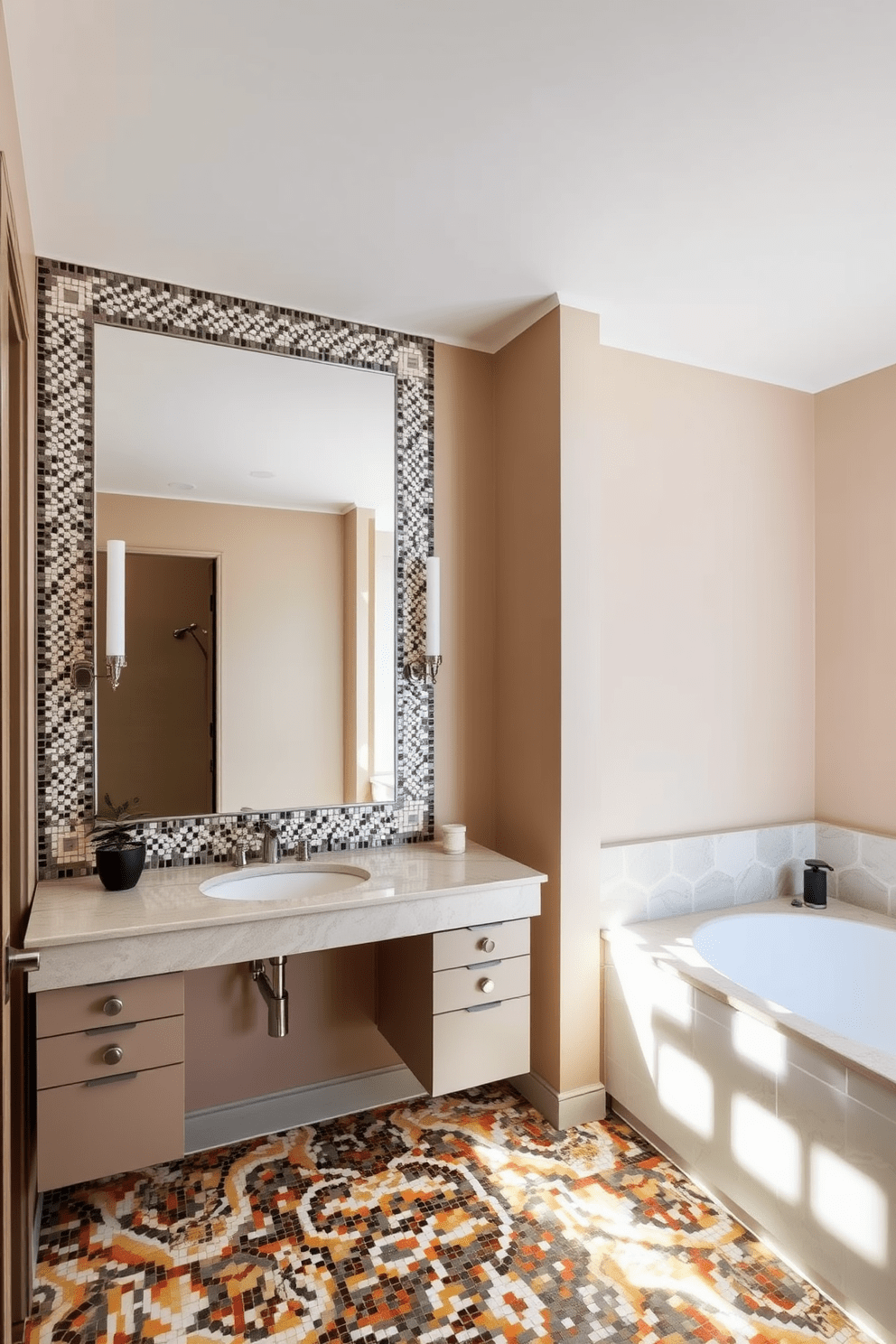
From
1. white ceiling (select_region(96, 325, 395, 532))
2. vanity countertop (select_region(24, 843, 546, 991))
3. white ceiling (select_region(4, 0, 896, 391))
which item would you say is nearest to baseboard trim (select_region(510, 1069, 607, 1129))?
vanity countertop (select_region(24, 843, 546, 991))

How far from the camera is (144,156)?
1.79 m

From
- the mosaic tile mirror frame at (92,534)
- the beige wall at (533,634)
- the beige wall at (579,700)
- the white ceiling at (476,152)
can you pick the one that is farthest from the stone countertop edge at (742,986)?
the white ceiling at (476,152)

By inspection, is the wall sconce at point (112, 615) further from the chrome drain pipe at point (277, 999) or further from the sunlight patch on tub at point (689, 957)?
the sunlight patch on tub at point (689, 957)

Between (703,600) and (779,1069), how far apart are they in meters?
1.62

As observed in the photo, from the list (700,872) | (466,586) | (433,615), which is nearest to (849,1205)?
(700,872)

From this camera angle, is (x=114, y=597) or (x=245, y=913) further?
A: (x=114, y=597)

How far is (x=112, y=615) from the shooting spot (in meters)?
2.23

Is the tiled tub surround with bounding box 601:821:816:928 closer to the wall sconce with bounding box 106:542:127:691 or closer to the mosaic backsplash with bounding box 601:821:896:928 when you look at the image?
the mosaic backsplash with bounding box 601:821:896:928

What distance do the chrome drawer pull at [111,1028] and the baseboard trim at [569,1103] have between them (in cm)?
122

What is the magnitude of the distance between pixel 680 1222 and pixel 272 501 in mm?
2284

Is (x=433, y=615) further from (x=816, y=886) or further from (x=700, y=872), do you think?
(x=816, y=886)

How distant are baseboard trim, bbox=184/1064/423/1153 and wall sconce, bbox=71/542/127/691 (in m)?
1.34

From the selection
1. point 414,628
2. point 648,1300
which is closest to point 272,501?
point 414,628

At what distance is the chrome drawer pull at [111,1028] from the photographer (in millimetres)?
1835
